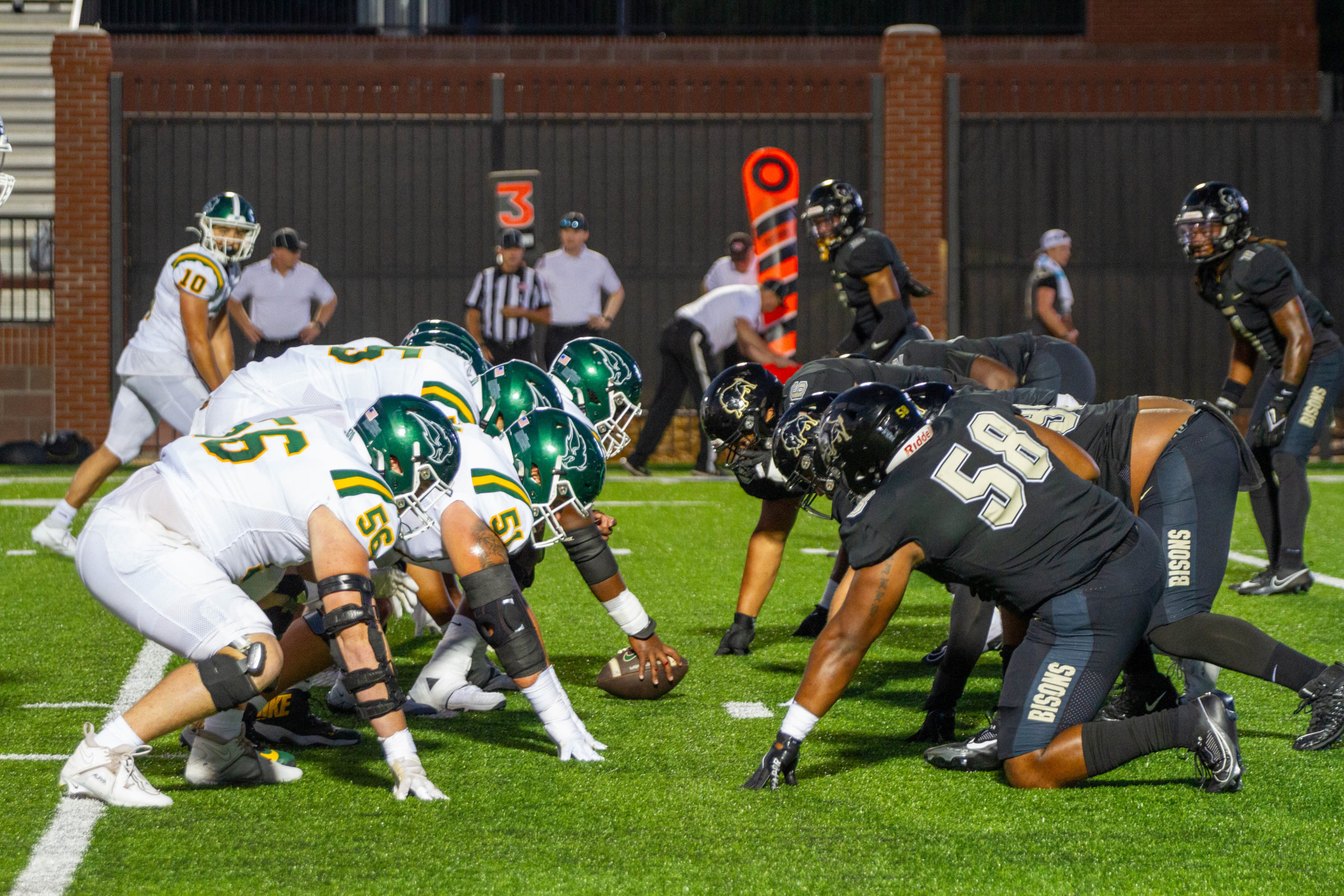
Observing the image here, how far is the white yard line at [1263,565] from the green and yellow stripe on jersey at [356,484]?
492 cm

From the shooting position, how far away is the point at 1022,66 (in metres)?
18.8

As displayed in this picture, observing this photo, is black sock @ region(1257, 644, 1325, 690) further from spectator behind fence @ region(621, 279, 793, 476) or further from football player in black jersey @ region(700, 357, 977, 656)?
spectator behind fence @ region(621, 279, 793, 476)

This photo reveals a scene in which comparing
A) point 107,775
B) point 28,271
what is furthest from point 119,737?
point 28,271

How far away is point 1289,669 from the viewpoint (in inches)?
182

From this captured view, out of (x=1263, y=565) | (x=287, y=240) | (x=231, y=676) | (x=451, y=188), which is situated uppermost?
(x=451, y=188)

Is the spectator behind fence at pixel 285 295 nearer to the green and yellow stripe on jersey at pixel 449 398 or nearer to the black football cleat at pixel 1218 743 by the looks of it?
the green and yellow stripe on jersey at pixel 449 398

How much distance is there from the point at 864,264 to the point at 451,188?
9.16m

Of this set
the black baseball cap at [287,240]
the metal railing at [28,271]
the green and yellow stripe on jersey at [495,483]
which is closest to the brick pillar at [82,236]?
the metal railing at [28,271]

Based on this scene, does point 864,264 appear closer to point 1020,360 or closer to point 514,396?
point 1020,360

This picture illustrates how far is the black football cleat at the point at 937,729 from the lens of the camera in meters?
4.95

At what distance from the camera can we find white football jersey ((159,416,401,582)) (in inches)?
161

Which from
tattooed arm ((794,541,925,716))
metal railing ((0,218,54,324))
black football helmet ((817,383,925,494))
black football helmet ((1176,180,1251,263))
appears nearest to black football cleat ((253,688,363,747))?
tattooed arm ((794,541,925,716))

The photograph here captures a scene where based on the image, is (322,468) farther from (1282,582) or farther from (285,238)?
(285,238)

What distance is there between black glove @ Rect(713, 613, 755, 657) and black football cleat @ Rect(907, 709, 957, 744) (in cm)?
142
